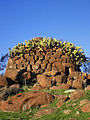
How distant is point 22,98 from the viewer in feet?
34.7

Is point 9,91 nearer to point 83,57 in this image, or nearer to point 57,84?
point 57,84

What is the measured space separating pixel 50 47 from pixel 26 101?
10.2m

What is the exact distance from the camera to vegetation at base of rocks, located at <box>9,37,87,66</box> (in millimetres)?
19188

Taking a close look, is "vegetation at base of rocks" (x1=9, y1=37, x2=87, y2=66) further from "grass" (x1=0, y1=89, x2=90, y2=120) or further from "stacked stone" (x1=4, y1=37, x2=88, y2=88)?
"grass" (x1=0, y1=89, x2=90, y2=120)

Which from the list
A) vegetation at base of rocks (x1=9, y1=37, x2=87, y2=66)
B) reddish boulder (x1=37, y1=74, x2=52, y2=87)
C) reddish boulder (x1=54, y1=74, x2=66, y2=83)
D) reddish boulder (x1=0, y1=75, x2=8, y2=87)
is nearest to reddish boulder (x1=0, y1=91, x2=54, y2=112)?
reddish boulder (x1=37, y1=74, x2=52, y2=87)

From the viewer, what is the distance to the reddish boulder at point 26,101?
10188mm

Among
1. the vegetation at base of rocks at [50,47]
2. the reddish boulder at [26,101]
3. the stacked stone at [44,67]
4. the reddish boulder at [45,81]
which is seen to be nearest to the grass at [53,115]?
the reddish boulder at [26,101]

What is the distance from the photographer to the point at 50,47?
64.4 ft

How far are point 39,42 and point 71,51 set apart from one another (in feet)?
13.0

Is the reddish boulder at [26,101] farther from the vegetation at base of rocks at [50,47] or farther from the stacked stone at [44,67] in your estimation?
the vegetation at base of rocks at [50,47]

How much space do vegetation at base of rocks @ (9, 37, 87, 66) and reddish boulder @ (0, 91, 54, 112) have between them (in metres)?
8.68

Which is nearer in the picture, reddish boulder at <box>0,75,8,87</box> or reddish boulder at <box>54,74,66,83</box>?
reddish boulder at <box>0,75,8,87</box>

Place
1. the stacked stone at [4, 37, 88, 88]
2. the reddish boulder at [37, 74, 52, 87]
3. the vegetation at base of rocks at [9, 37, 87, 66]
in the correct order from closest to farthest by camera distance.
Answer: the reddish boulder at [37, 74, 52, 87] → the stacked stone at [4, 37, 88, 88] → the vegetation at base of rocks at [9, 37, 87, 66]

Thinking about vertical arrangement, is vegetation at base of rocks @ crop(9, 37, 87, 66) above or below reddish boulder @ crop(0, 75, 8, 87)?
above
